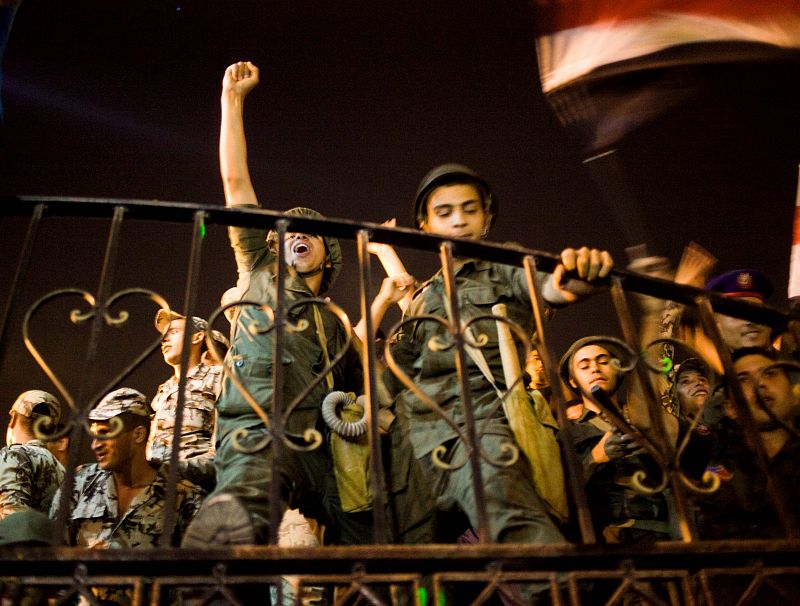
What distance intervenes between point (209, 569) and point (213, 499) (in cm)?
23

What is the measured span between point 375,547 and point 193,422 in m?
2.43

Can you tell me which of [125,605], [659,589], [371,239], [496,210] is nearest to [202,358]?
[125,605]

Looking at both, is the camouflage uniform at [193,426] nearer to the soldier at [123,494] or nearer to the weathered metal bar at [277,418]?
the soldier at [123,494]

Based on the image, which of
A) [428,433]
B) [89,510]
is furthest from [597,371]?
[89,510]

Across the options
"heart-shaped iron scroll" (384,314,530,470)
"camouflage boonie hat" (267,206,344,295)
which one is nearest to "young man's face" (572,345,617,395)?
"camouflage boonie hat" (267,206,344,295)

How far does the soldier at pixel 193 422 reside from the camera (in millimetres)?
3576

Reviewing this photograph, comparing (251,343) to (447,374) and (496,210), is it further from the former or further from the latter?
(496,210)

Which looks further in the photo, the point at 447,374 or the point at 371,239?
the point at 447,374

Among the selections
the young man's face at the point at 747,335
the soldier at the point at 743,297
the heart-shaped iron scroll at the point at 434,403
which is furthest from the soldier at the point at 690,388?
the heart-shaped iron scroll at the point at 434,403

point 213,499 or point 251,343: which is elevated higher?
point 251,343

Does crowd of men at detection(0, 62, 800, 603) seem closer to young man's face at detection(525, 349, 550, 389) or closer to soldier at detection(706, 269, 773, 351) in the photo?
soldier at detection(706, 269, 773, 351)

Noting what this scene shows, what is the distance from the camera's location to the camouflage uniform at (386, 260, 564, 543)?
7.84 ft

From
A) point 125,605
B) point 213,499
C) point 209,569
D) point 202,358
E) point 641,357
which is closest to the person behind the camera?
point 209,569

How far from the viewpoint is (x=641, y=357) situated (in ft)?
7.57
